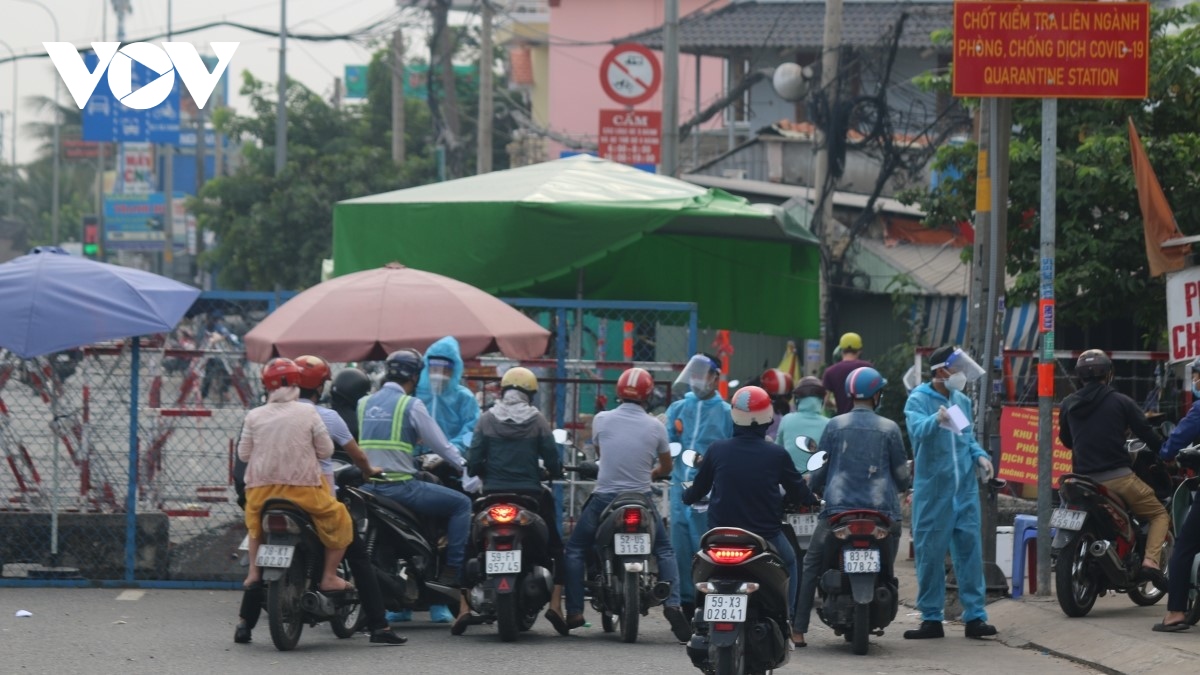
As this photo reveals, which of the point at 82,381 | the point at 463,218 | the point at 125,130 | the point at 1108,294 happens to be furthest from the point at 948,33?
the point at 125,130

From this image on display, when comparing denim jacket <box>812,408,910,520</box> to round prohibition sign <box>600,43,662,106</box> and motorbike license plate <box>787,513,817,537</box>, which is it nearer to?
motorbike license plate <box>787,513,817,537</box>

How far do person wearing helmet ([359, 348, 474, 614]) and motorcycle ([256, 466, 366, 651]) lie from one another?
30.4 inches

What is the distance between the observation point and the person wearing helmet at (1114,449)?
11.2m

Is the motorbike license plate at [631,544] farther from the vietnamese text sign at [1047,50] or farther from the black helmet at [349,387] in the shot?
the vietnamese text sign at [1047,50]

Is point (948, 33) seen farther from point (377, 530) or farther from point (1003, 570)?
point (377, 530)

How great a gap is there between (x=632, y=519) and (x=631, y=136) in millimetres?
16508

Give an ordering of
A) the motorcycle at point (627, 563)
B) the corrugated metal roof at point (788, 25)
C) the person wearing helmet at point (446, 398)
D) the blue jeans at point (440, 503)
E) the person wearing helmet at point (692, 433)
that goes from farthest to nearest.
Result: the corrugated metal roof at point (788, 25)
the person wearing helmet at point (446, 398)
the person wearing helmet at point (692, 433)
the blue jeans at point (440, 503)
the motorcycle at point (627, 563)

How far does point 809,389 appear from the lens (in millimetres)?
11891

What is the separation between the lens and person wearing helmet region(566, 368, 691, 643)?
10.4 metres

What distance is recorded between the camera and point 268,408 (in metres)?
9.79

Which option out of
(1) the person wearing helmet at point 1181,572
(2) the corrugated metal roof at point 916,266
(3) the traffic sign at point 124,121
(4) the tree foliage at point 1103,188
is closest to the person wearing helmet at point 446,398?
(1) the person wearing helmet at point 1181,572

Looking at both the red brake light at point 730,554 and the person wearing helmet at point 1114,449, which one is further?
the person wearing helmet at point 1114,449

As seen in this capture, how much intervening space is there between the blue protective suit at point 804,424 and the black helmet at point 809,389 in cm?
2

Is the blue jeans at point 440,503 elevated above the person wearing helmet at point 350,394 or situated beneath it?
situated beneath
